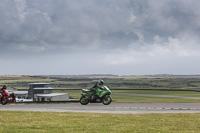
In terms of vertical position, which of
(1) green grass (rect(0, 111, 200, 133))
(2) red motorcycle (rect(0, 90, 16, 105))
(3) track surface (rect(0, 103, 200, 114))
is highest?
(2) red motorcycle (rect(0, 90, 16, 105))

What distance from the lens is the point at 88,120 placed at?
26.7 meters

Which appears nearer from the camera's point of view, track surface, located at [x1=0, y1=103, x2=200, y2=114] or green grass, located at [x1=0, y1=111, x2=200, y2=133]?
green grass, located at [x1=0, y1=111, x2=200, y2=133]


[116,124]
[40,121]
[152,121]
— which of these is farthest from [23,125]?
[152,121]

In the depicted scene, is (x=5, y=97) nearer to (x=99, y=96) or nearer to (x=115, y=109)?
(x=99, y=96)

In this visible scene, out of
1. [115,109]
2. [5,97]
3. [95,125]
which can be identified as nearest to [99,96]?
[5,97]

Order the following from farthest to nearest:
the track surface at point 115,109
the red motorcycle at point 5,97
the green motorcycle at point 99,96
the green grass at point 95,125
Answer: the track surface at point 115,109 < the green grass at point 95,125 < the red motorcycle at point 5,97 < the green motorcycle at point 99,96

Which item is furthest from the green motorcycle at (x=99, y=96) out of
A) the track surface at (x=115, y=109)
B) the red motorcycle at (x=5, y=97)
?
the track surface at (x=115, y=109)

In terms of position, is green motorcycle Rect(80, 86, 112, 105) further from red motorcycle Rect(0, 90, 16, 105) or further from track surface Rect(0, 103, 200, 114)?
track surface Rect(0, 103, 200, 114)

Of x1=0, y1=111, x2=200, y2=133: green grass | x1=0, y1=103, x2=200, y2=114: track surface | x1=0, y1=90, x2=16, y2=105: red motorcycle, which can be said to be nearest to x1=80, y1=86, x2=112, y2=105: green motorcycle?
x1=0, y1=111, x2=200, y2=133: green grass

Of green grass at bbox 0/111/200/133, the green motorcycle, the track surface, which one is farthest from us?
the track surface

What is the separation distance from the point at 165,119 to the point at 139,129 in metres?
6.70

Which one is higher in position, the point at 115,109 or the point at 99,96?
the point at 99,96

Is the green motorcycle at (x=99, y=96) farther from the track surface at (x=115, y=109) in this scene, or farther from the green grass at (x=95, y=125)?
the track surface at (x=115, y=109)

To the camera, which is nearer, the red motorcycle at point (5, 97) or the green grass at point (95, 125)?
the red motorcycle at point (5, 97)
